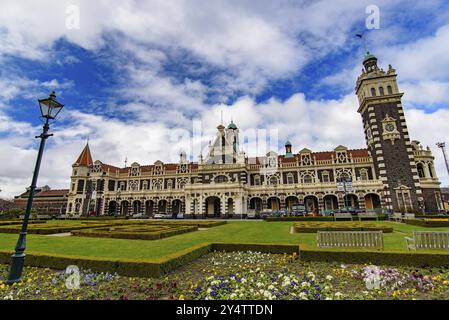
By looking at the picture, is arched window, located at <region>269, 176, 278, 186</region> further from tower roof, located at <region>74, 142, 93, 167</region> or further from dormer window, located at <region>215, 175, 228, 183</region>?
tower roof, located at <region>74, 142, 93, 167</region>

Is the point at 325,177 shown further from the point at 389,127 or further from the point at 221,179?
the point at 221,179

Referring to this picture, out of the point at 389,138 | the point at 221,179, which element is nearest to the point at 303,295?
the point at 389,138

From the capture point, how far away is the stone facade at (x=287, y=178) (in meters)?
41.1

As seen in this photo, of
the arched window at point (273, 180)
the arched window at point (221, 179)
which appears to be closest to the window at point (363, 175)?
the arched window at point (273, 180)

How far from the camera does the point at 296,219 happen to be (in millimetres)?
33875

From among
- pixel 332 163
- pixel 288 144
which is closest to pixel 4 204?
pixel 288 144

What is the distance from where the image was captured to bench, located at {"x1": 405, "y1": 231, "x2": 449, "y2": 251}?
9836mm

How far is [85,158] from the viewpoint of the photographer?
66.0 meters

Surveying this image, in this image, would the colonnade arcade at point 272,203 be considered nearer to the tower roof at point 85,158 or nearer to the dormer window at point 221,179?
the dormer window at point 221,179

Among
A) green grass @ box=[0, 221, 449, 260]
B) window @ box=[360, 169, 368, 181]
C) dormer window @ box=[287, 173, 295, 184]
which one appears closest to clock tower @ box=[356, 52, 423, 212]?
window @ box=[360, 169, 368, 181]

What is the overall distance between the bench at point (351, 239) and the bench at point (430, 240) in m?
1.41

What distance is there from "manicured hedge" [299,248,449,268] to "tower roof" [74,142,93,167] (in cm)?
6919
